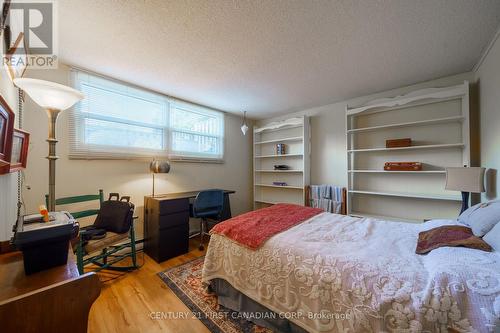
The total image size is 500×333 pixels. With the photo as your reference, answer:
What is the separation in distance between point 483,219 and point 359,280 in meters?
1.08

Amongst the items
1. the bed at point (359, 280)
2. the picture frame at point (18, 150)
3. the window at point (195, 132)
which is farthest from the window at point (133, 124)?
the bed at point (359, 280)

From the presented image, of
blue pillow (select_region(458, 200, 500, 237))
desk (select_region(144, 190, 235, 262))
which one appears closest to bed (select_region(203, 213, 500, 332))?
blue pillow (select_region(458, 200, 500, 237))

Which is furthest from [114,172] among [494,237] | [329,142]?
[494,237]

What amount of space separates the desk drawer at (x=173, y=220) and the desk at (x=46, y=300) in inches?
67.7

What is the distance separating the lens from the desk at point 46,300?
0.56 metres

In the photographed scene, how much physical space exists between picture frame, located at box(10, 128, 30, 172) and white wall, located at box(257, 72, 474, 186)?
3643 mm

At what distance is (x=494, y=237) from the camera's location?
1.13 meters

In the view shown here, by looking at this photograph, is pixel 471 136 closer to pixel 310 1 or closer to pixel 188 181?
pixel 310 1

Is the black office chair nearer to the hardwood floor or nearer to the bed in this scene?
the hardwood floor

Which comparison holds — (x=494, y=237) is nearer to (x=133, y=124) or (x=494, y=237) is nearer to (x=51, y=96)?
(x=51, y=96)

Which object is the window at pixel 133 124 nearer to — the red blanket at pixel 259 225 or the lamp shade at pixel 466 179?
the red blanket at pixel 259 225

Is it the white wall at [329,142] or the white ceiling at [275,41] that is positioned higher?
the white ceiling at [275,41]

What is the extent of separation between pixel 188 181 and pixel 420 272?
121 inches

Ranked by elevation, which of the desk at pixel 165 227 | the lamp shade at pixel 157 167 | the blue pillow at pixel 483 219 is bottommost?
the desk at pixel 165 227
